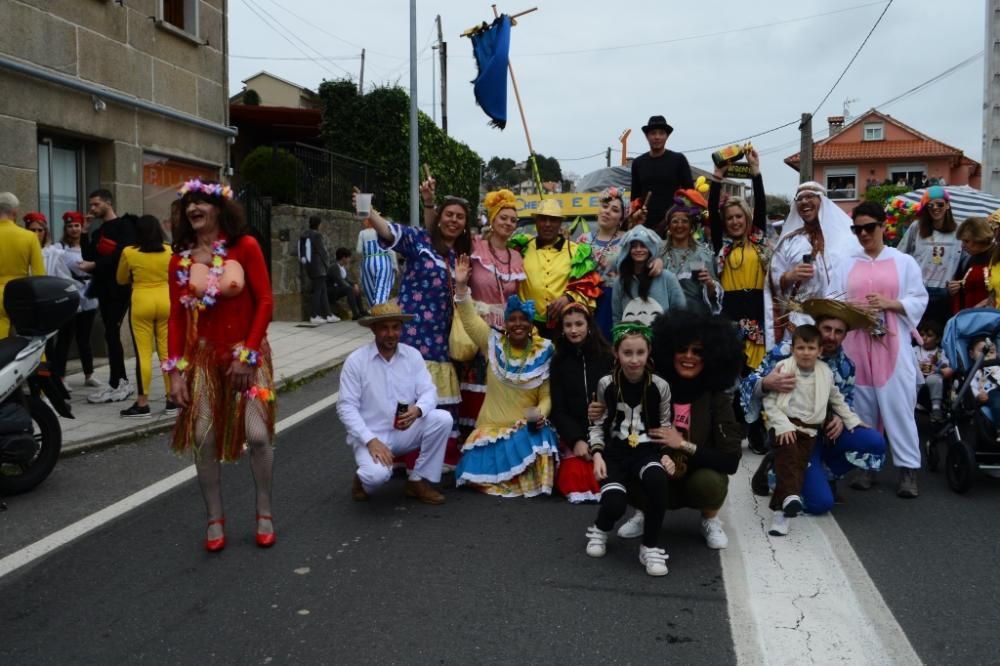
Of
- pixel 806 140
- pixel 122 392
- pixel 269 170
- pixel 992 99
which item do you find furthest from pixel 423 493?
pixel 806 140

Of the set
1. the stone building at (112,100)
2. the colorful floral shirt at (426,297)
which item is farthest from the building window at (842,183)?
the colorful floral shirt at (426,297)

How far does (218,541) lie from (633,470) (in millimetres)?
2097

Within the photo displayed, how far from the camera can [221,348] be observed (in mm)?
4785

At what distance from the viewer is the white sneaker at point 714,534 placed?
4.79 metres

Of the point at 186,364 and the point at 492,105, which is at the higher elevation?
the point at 492,105

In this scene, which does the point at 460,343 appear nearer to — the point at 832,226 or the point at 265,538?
the point at 265,538

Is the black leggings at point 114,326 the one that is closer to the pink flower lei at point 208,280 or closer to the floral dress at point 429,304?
the floral dress at point 429,304

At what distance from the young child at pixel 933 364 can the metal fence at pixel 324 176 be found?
12.7 metres

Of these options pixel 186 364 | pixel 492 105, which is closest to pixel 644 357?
pixel 186 364

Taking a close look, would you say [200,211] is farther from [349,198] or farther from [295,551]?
[349,198]

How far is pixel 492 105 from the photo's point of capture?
856 cm

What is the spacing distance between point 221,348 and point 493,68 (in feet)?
15.3

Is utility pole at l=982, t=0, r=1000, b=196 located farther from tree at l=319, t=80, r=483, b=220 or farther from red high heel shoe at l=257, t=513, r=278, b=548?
red high heel shoe at l=257, t=513, r=278, b=548

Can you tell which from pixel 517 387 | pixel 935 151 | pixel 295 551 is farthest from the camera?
pixel 935 151
